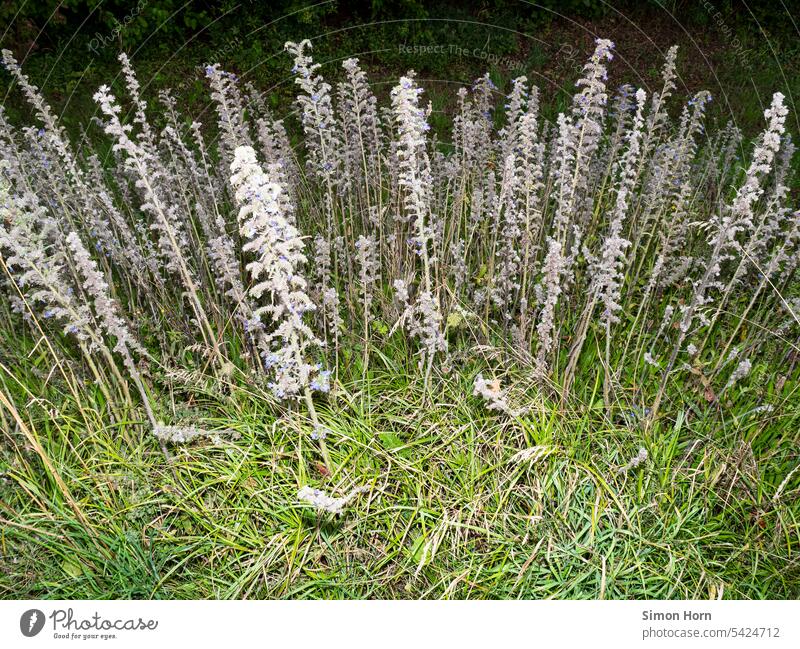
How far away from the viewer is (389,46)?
958 centimetres

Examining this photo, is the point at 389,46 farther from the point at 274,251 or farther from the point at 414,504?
the point at 414,504

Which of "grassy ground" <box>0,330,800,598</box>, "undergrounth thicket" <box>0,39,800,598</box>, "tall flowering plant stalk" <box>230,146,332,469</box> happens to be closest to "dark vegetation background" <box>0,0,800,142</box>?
"undergrounth thicket" <box>0,39,800,598</box>

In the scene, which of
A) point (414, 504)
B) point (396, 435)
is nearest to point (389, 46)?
point (396, 435)

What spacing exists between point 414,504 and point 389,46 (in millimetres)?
8324

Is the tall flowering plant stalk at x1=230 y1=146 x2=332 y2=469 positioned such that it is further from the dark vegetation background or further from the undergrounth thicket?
the dark vegetation background

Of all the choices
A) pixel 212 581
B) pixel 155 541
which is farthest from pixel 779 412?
pixel 155 541

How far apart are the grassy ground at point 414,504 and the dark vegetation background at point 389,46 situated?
237 inches

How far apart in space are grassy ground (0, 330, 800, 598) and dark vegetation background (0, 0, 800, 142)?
19.8 feet

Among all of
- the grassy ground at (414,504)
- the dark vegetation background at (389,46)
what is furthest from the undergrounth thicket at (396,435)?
the dark vegetation background at (389,46)

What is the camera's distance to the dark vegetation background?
28.7 ft

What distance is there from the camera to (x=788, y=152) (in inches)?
181

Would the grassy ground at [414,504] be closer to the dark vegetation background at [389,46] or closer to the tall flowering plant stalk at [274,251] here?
the tall flowering plant stalk at [274,251]

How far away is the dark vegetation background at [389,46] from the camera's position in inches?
344
